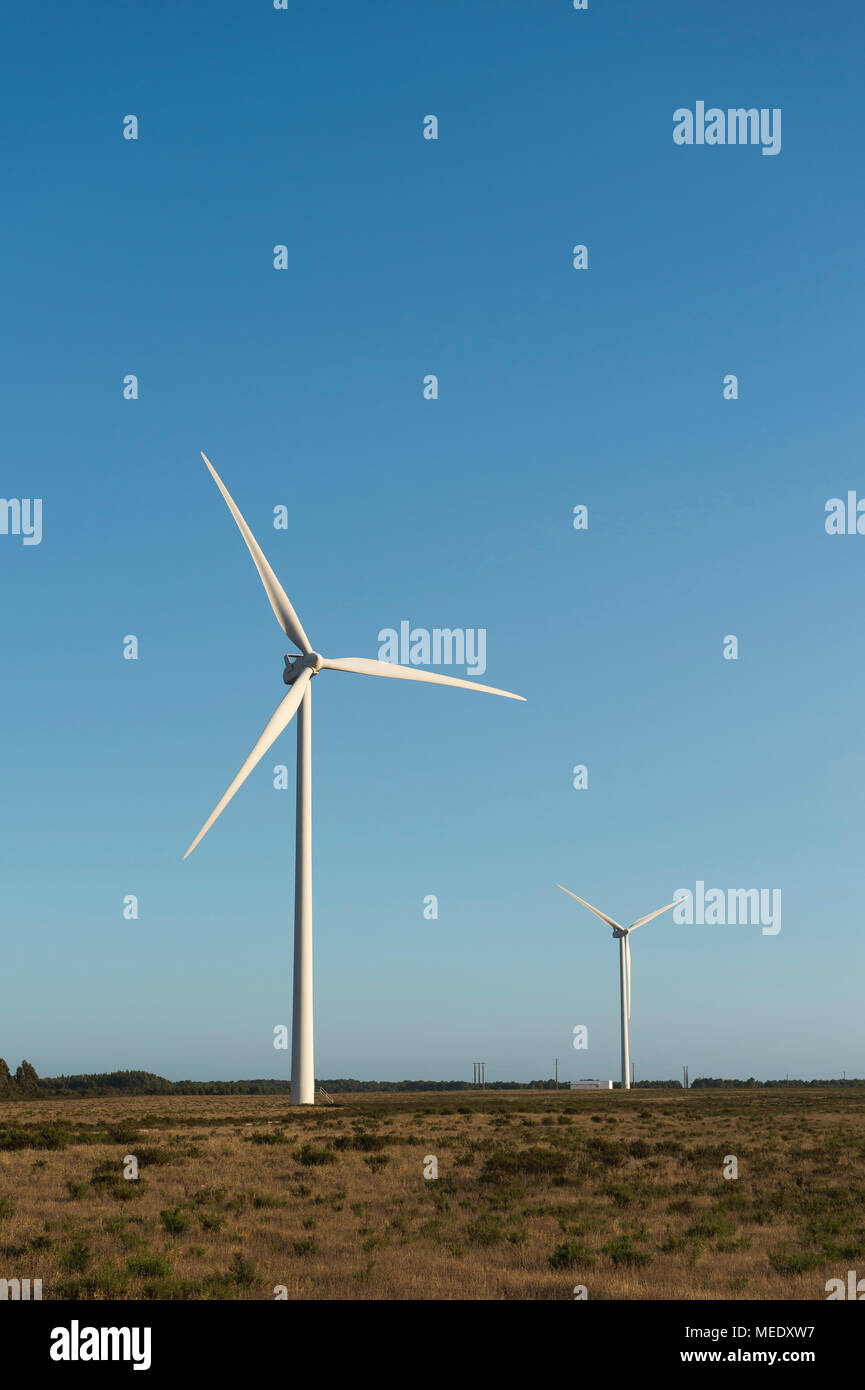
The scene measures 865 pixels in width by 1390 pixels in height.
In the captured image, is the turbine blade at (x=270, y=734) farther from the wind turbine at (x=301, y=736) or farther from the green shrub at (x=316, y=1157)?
the green shrub at (x=316, y=1157)

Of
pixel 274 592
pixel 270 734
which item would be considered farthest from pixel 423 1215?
pixel 274 592

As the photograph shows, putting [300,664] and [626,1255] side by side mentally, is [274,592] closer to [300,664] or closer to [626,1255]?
[300,664]

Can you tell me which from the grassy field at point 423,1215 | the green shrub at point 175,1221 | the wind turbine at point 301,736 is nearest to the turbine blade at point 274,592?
the wind turbine at point 301,736

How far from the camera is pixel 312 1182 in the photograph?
106ft

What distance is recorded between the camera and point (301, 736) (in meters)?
64.9

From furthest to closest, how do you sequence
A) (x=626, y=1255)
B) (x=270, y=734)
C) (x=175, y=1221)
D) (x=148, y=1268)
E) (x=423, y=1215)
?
(x=270, y=734), (x=423, y=1215), (x=175, y=1221), (x=626, y=1255), (x=148, y=1268)

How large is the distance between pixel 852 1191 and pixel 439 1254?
14.9 meters

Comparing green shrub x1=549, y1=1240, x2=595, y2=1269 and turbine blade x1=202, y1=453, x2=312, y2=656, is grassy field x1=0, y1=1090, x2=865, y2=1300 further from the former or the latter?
turbine blade x1=202, y1=453, x2=312, y2=656

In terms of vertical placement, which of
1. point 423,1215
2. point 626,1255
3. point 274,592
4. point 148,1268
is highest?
point 274,592

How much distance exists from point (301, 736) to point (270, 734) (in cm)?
583

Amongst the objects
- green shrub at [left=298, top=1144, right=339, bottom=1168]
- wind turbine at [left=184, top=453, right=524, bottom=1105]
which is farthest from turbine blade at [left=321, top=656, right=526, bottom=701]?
green shrub at [left=298, top=1144, right=339, bottom=1168]

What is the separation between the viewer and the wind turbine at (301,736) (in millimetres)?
61188
